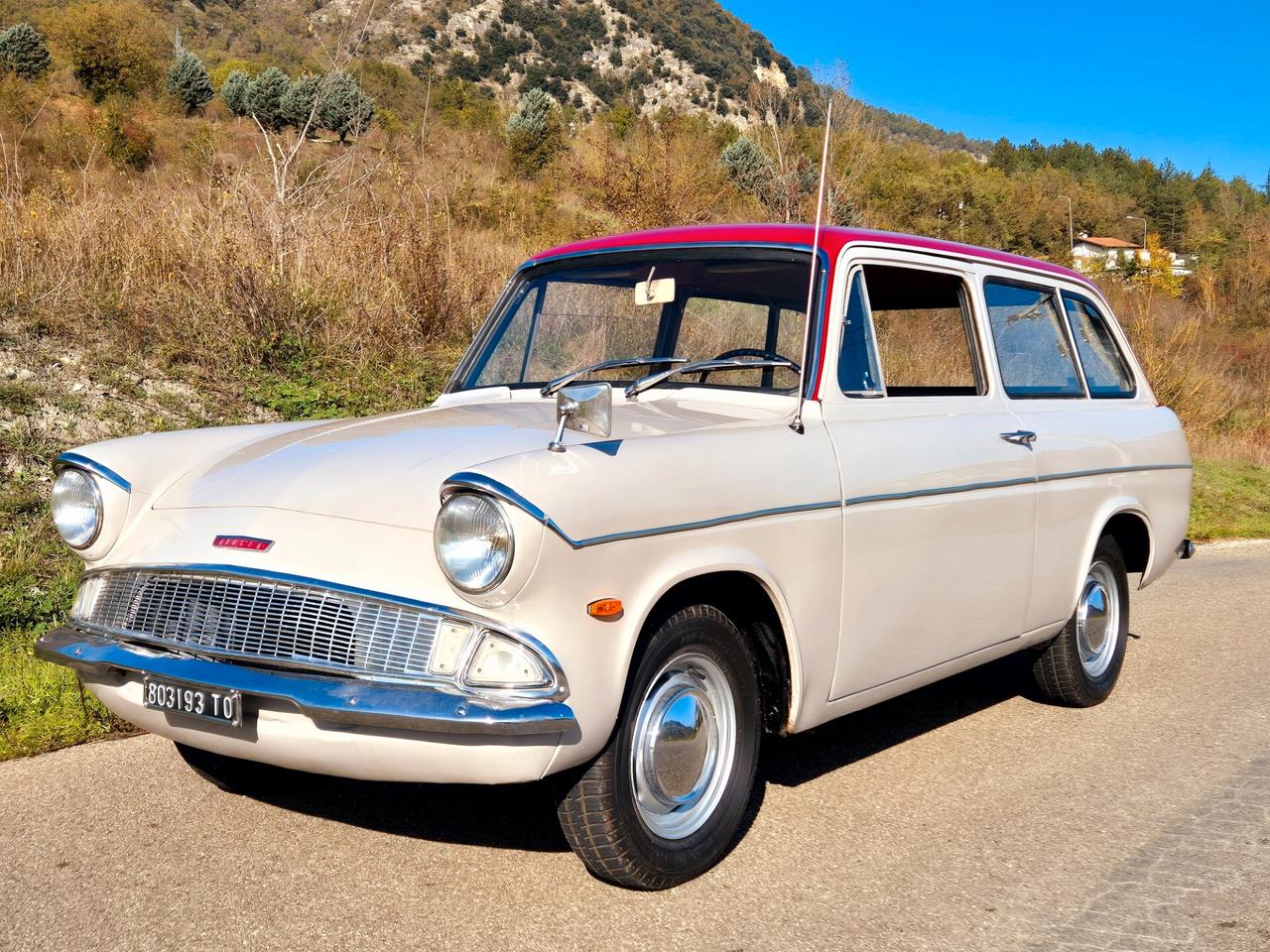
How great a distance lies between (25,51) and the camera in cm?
3075

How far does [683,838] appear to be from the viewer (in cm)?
336

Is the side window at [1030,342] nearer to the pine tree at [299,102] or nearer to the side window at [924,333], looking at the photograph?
the side window at [924,333]

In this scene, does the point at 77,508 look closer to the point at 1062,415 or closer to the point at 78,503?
the point at 78,503

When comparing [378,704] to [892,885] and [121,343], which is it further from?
[121,343]

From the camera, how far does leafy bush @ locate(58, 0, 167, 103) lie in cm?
3130

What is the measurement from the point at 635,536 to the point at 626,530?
0.12 ft

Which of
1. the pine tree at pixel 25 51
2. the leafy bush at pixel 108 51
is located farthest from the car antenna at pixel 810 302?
the leafy bush at pixel 108 51

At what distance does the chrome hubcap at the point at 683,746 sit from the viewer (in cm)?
327

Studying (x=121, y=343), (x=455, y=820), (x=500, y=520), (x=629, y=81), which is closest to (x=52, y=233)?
(x=121, y=343)

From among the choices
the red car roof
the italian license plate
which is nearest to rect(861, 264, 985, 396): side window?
the red car roof

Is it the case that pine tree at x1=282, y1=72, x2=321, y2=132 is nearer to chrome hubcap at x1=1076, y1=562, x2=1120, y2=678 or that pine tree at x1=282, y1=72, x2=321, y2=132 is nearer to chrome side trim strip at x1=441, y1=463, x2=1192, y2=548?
chrome hubcap at x1=1076, y1=562, x2=1120, y2=678

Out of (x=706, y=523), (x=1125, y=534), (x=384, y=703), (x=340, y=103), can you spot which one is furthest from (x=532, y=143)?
(x=384, y=703)

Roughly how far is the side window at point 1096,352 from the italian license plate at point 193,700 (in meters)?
3.93

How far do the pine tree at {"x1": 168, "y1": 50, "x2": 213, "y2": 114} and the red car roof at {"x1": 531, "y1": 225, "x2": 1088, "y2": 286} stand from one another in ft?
93.2
